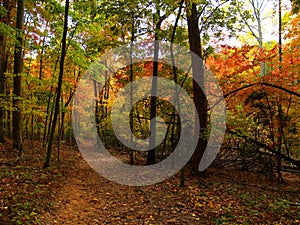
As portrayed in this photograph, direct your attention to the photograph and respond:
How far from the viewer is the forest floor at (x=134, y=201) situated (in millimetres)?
4742

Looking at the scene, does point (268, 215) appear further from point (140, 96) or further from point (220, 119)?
point (140, 96)

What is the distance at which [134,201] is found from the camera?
615cm

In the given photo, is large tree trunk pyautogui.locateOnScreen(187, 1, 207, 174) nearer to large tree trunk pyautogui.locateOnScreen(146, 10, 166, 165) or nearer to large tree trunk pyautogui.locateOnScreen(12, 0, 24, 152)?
large tree trunk pyautogui.locateOnScreen(146, 10, 166, 165)

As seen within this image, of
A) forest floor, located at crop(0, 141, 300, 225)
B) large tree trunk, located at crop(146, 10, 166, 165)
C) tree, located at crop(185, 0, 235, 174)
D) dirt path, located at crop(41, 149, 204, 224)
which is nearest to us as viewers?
forest floor, located at crop(0, 141, 300, 225)

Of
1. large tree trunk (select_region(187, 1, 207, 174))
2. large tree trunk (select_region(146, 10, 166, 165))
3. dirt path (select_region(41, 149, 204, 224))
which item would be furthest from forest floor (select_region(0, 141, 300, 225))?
large tree trunk (select_region(146, 10, 166, 165))

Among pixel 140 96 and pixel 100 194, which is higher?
pixel 140 96

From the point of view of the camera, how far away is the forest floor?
474cm

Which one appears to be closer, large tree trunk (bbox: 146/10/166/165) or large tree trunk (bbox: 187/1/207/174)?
large tree trunk (bbox: 187/1/207/174)

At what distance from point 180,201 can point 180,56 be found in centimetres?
708

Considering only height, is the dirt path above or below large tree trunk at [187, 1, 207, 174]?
below

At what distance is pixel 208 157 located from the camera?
30.6 ft

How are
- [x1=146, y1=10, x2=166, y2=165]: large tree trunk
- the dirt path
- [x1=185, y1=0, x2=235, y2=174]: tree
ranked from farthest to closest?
1. [x1=146, y1=10, x2=166, y2=165]: large tree trunk
2. [x1=185, y1=0, x2=235, y2=174]: tree
3. the dirt path

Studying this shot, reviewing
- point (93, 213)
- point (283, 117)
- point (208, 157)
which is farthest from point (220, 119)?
point (93, 213)

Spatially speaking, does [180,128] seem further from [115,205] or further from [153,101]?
[115,205]
